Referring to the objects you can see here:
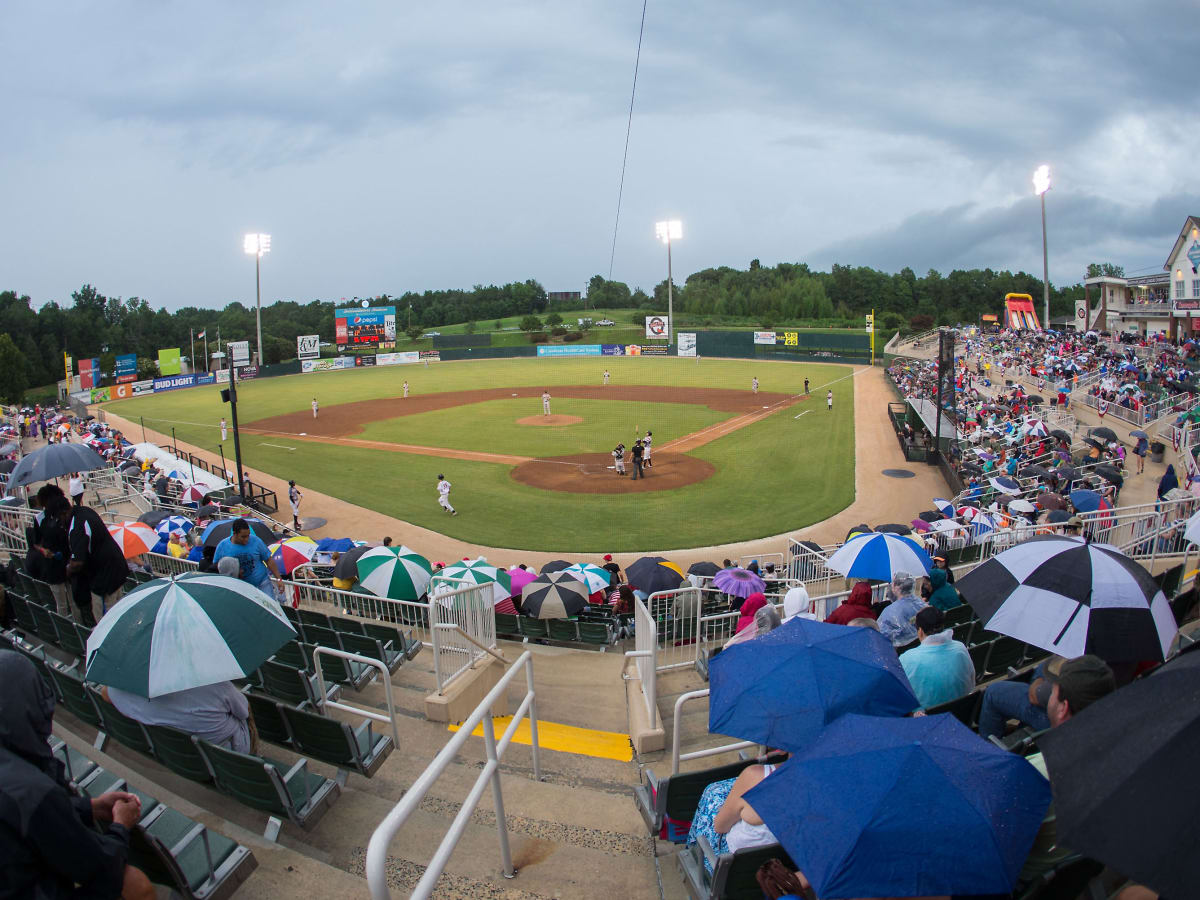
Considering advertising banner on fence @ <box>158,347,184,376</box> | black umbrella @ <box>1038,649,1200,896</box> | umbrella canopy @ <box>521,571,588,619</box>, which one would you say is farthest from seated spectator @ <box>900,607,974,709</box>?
advertising banner on fence @ <box>158,347,184,376</box>

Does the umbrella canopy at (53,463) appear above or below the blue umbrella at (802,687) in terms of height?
above

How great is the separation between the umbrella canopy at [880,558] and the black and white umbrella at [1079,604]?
3.44 metres

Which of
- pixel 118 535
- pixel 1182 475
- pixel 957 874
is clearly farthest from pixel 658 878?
pixel 1182 475

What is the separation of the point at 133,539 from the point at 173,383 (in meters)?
65.4

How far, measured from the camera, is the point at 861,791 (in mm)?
3027

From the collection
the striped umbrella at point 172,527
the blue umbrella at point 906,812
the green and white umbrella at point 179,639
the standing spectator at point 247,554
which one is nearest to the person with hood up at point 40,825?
the green and white umbrella at point 179,639

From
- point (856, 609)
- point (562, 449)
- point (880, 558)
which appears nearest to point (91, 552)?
point (856, 609)

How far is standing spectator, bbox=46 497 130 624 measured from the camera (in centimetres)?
757

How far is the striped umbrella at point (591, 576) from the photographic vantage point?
1381 centimetres

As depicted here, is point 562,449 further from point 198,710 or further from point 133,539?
point 198,710

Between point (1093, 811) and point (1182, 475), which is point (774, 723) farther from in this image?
point (1182, 475)

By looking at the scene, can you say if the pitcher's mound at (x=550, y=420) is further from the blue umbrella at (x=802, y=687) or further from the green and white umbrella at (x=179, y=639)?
the blue umbrella at (x=802, y=687)

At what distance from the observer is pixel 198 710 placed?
516 centimetres

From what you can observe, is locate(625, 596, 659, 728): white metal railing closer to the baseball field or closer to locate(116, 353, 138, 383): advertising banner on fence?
the baseball field
